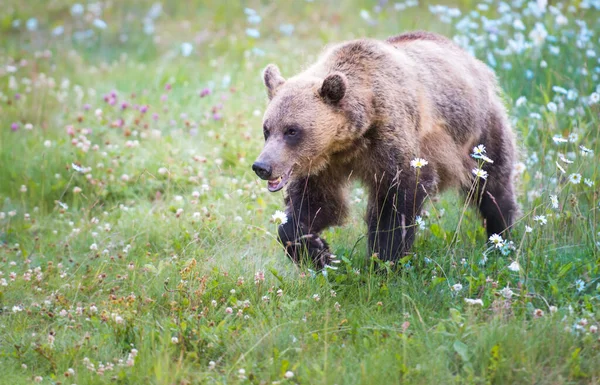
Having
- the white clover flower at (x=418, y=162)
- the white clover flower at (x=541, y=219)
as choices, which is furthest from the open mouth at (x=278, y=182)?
the white clover flower at (x=541, y=219)

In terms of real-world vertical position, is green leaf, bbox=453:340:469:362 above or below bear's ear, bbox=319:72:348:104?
below

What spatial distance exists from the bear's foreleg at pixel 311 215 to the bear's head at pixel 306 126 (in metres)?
0.24

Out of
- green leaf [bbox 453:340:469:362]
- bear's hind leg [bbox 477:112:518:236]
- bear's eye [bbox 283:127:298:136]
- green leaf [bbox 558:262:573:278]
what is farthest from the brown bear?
green leaf [bbox 453:340:469:362]

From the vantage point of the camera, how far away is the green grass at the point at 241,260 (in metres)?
3.56

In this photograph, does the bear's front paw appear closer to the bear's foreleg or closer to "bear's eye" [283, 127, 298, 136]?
the bear's foreleg

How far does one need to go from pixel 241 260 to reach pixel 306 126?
99cm

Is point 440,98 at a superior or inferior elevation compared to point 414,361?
superior

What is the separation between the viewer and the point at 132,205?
6379 millimetres

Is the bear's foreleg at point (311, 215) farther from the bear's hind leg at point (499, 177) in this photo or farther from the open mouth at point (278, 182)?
the bear's hind leg at point (499, 177)

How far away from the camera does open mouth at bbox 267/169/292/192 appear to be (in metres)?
4.35

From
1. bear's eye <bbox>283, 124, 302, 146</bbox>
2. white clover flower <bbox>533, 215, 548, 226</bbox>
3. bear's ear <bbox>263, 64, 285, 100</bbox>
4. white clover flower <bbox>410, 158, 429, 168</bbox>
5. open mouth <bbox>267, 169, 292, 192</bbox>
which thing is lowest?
white clover flower <bbox>533, 215, 548, 226</bbox>

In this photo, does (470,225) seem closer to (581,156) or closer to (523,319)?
(581,156)

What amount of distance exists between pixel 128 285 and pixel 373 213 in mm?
1623

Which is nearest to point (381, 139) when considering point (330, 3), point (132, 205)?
point (132, 205)
